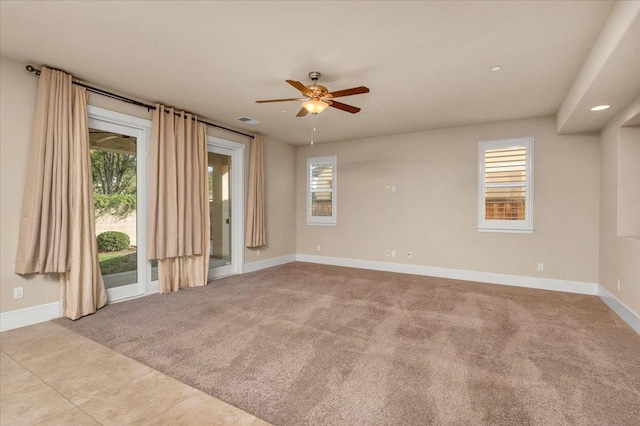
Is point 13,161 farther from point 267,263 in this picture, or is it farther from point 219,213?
point 267,263

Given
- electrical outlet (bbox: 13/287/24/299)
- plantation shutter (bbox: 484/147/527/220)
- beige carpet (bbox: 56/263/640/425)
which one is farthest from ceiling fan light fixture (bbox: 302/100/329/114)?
electrical outlet (bbox: 13/287/24/299)

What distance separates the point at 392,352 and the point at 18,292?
3.90 meters

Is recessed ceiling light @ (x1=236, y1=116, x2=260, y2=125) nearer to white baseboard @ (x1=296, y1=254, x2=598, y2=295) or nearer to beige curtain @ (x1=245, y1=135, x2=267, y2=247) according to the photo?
beige curtain @ (x1=245, y1=135, x2=267, y2=247)

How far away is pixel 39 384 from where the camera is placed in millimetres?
2170

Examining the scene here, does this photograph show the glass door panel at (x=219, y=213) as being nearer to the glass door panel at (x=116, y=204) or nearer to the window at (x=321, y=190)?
the glass door panel at (x=116, y=204)

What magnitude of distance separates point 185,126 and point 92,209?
1.83m

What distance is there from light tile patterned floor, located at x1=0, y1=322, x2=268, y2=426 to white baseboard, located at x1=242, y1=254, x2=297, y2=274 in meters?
3.31

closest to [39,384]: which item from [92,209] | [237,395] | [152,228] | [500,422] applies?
[237,395]

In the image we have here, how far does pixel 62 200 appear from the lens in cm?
335

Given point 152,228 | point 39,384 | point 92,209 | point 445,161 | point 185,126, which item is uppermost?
point 185,126

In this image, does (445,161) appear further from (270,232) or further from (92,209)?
(92,209)

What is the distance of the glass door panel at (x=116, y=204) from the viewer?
3.94 m

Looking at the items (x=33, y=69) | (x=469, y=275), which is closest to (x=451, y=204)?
(x=469, y=275)

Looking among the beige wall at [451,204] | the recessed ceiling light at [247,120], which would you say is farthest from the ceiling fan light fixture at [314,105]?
the beige wall at [451,204]
